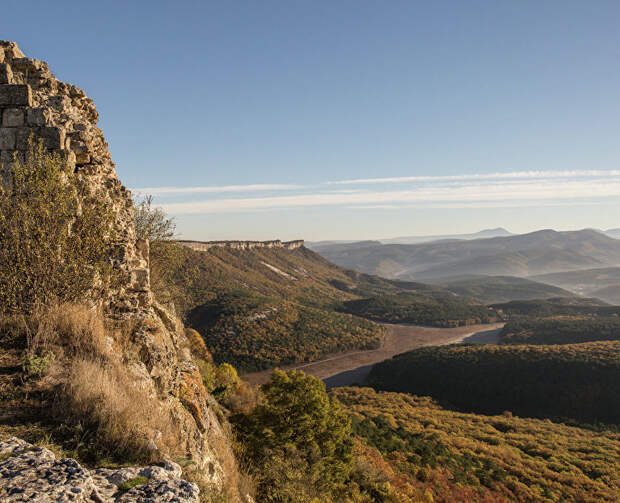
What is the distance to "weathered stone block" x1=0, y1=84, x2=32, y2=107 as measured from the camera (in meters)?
8.33

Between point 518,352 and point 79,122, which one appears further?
point 518,352

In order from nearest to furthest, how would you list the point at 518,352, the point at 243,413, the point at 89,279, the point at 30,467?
the point at 30,467 → the point at 89,279 → the point at 243,413 → the point at 518,352

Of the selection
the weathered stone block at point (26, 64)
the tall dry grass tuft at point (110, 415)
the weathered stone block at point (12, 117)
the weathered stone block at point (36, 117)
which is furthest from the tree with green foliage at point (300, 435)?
the weathered stone block at point (26, 64)

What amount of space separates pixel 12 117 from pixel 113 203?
302 cm

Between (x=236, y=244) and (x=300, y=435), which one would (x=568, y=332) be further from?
(x=236, y=244)

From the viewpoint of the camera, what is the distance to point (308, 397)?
16797 millimetres

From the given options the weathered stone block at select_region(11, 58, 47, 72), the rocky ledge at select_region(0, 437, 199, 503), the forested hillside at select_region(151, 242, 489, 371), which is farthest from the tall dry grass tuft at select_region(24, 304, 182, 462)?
the forested hillside at select_region(151, 242, 489, 371)

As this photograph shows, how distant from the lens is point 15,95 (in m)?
8.43

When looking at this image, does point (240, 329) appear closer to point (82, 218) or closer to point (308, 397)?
point (308, 397)

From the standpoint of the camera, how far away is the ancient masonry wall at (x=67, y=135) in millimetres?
8250

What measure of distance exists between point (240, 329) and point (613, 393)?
6685cm

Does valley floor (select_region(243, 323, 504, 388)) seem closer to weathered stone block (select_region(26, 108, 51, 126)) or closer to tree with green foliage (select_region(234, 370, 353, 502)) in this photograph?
tree with green foliage (select_region(234, 370, 353, 502))

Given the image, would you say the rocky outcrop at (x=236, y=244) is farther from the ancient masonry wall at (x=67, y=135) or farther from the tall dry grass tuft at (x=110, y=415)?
the tall dry grass tuft at (x=110, y=415)

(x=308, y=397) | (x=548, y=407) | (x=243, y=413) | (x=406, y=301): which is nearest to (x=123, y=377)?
(x=308, y=397)
